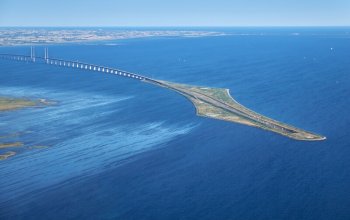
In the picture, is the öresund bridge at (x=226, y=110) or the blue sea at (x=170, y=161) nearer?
the blue sea at (x=170, y=161)

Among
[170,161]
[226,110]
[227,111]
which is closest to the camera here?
[170,161]

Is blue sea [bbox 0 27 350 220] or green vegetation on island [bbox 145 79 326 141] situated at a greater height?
green vegetation on island [bbox 145 79 326 141]

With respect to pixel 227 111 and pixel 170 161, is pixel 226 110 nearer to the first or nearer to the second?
pixel 227 111

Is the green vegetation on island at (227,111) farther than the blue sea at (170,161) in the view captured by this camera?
Yes

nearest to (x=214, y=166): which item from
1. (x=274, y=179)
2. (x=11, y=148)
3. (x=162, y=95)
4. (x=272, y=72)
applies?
(x=274, y=179)

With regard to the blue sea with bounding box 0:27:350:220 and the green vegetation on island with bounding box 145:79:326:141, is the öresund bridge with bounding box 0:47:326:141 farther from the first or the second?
the blue sea with bounding box 0:27:350:220

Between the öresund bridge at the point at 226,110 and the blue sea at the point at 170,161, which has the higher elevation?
the öresund bridge at the point at 226,110

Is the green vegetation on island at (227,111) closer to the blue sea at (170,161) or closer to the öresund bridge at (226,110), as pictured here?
the öresund bridge at (226,110)

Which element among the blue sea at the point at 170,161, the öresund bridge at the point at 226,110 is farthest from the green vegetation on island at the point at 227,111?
the blue sea at the point at 170,161

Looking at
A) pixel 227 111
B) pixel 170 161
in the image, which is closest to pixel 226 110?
pixel 227 111

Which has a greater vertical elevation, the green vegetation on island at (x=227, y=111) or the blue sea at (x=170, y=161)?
the green vegetation on island at (x=227, y=111)

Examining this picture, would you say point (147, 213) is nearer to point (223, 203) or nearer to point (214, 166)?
point (223, 203)

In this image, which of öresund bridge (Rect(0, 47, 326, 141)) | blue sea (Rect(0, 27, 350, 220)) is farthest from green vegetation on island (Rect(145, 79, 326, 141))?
blue sea (Rect(0, 27, 350, 220))
